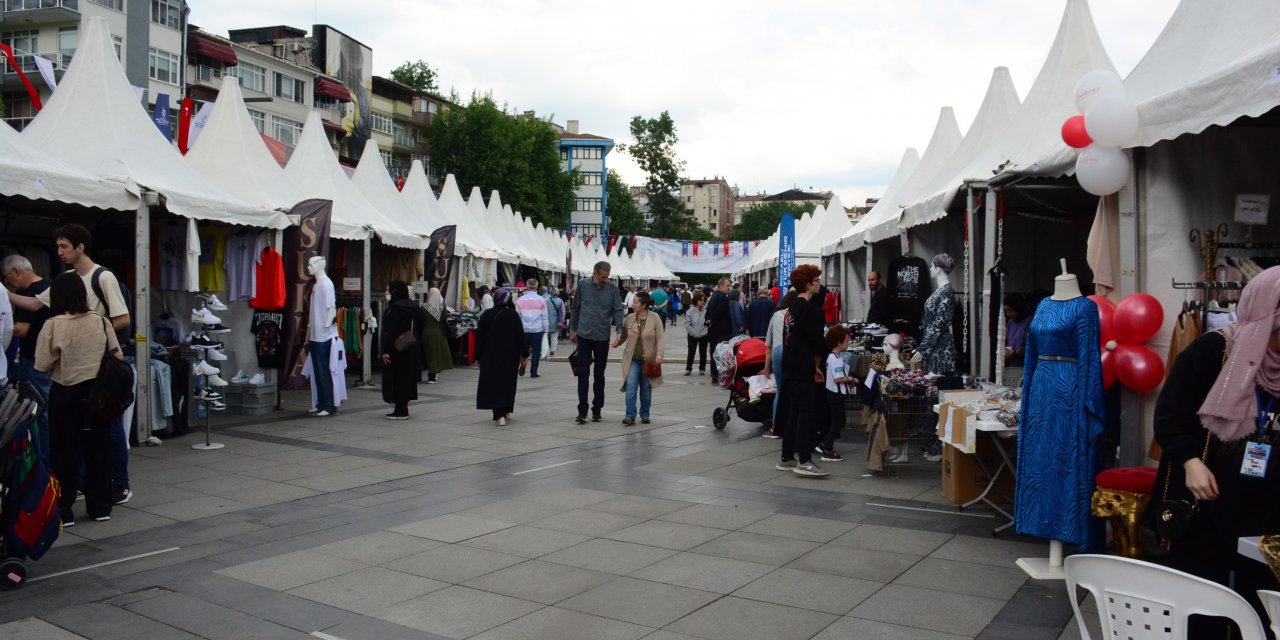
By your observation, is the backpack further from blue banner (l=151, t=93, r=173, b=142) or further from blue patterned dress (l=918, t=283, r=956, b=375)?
blue banner (l=151, t=93, r=173, b=142)

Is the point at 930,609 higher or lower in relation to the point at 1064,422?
lower

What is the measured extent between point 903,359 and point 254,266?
8.42m

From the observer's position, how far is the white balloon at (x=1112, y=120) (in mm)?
5344

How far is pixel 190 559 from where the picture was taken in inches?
221

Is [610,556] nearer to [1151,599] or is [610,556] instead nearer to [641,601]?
[641,601]

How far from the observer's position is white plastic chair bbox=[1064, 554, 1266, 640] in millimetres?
2420

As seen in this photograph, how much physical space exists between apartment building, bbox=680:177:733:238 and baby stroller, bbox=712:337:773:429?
173m

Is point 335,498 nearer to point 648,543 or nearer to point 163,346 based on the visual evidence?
point 648,543

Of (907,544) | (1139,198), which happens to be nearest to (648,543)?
(907,544)

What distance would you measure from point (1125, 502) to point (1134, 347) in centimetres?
127

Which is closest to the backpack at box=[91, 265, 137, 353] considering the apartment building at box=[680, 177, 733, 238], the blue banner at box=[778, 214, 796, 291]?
the blue banner at box=[778, 214, 796, 291]

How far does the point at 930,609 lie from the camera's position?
467cm

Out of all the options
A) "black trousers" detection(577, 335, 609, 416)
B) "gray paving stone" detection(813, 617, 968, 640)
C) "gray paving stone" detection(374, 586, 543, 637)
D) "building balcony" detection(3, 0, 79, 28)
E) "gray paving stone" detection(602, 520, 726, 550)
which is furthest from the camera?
"building balcony" detection(3, 0, 79, 28)

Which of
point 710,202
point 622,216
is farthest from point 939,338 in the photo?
point 710,202
